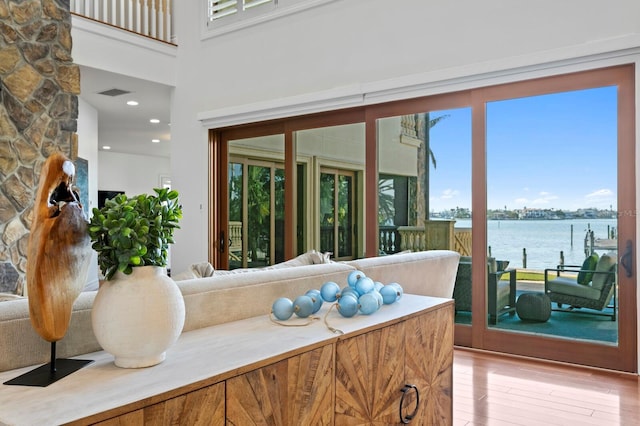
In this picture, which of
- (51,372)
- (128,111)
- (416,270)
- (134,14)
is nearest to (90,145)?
(128,111)

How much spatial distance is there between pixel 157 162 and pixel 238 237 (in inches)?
272

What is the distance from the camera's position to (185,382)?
3.51 feet

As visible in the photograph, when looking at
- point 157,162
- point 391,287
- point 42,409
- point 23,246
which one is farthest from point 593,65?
point 157,162

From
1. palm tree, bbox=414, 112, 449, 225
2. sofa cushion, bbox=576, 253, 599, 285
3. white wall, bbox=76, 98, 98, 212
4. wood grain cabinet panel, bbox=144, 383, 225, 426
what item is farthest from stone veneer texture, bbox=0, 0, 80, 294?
sofa cushion, bbox=576, 253, 599, 285

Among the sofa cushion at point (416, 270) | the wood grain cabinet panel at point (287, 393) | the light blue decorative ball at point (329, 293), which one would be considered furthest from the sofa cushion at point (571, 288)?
the wood grain cabinet panel at point (287, 393)

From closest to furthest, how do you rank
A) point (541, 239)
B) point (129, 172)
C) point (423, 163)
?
point (541, 239), point (423, 163), point (129, 172)

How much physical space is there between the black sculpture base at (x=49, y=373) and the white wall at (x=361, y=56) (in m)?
3.68

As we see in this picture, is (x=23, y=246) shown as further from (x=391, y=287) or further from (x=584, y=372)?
(x=584, y=372)

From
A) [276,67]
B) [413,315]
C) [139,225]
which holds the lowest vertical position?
[413,315]

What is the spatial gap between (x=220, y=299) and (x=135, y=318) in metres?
0.52

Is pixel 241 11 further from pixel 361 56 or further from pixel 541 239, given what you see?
pixel 541 239

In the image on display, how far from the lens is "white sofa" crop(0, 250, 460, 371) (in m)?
1.18

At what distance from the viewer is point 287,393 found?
1.31m

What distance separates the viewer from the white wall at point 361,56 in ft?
12.2
